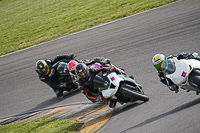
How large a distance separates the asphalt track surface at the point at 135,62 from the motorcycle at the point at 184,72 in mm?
480

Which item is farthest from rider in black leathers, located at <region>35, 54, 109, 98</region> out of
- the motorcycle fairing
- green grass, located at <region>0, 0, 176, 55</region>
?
green grass, located at <region>0, 0, 176, 55</region>

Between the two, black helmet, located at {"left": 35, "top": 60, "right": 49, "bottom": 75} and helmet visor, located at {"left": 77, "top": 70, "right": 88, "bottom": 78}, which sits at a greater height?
black helmet, located at {"left": 35, "top": 60, "right": 49, "bottom": 75}

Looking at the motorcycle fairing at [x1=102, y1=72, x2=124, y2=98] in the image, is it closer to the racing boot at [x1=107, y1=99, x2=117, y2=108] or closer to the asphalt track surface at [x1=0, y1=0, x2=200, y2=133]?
the racing boot at [x1=107, y1=99, x2=117, y2=108]

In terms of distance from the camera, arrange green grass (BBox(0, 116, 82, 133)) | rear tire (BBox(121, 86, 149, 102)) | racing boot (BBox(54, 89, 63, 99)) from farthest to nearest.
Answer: racing boot (BBox(54, 89, 63, 99)) < green grass (BBox(0, 116, 82, 133)) < rear tire (BBox(121, 86, 149, 102))

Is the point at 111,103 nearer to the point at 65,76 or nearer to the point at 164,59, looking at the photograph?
the point at 164,59

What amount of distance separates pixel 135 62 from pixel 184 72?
4.56 m

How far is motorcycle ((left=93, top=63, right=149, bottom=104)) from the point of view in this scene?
755cm

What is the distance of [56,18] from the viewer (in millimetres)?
22938

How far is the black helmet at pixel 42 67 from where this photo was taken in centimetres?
1040

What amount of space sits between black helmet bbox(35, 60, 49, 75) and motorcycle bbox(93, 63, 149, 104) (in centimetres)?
318

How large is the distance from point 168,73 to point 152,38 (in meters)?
6.00

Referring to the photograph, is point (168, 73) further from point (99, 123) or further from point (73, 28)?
point (73, 28)

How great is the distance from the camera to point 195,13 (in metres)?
13.9

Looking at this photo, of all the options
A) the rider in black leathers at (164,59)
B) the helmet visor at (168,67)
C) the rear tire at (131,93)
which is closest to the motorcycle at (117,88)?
the rear tire at (131,93)
